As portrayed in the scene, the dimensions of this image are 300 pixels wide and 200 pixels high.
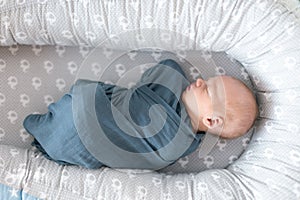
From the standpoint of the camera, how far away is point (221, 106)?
4.48 ft

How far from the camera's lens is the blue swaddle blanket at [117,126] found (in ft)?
4.38

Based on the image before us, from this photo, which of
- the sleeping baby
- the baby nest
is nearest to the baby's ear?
the sleeping baby

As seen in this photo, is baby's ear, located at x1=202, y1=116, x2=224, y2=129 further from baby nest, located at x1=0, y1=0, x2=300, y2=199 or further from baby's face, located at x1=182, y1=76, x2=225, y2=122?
baby nest, located at x1=0, y1=0, x2=300, y2=199

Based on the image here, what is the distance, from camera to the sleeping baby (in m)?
1.34

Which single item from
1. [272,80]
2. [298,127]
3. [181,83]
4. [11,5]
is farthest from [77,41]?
[298,127]

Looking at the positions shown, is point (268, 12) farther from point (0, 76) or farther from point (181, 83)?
point (0, 76)

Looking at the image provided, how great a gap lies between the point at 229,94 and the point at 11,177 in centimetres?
65

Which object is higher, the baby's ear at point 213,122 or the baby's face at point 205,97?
the baby's face at point 205,97

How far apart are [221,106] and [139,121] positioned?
0.79 feet

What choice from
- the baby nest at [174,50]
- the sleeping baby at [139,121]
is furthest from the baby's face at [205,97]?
the baby nest at [174,50]

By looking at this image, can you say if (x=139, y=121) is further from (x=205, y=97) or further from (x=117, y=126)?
(x=205, y=97)

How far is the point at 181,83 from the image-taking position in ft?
4.70

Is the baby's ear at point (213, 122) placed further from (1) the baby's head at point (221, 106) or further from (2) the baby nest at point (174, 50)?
(2) the baby nest at point (174, 50)

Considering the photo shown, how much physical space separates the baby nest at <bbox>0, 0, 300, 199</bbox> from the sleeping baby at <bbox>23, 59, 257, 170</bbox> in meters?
0.05
